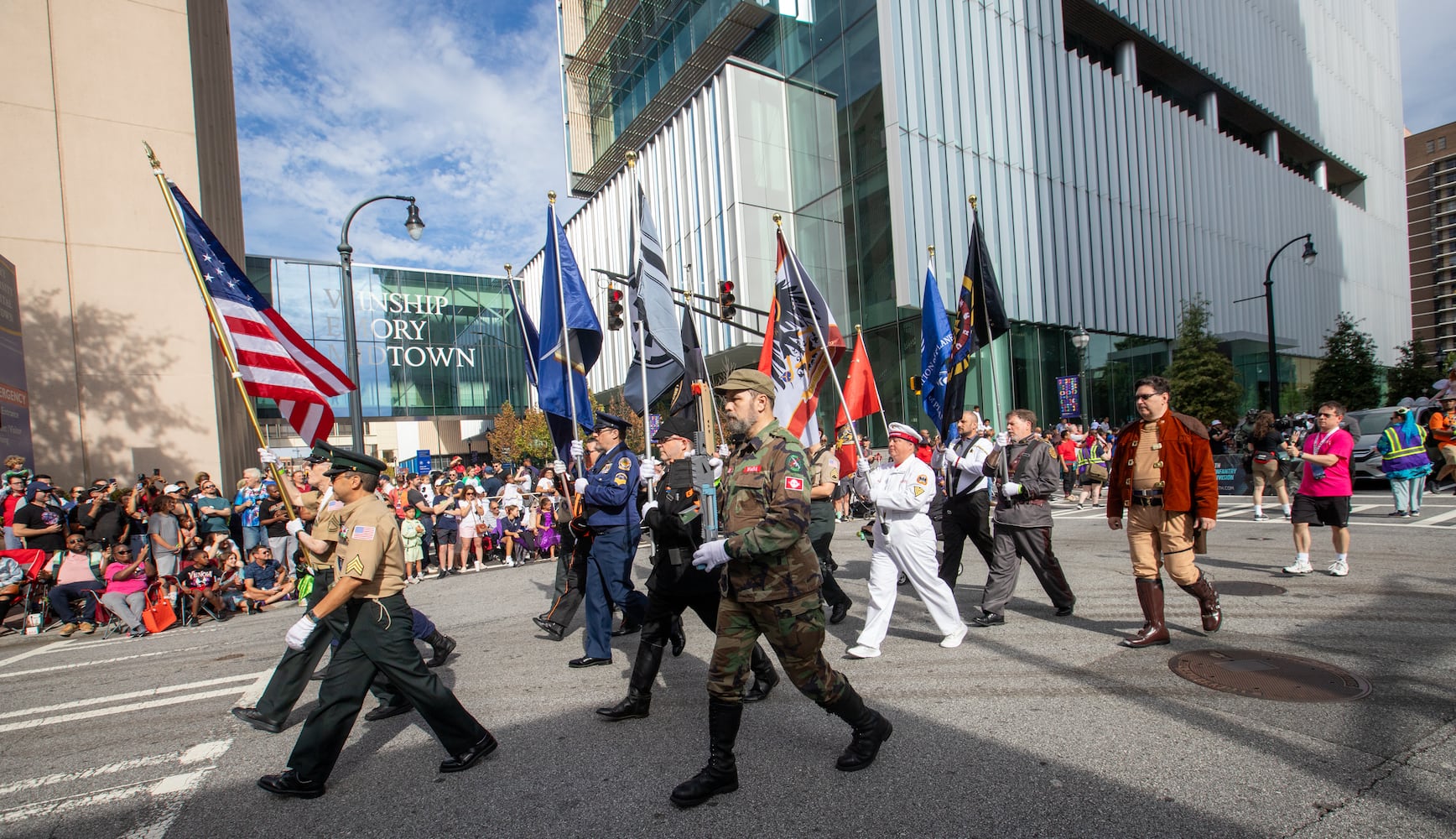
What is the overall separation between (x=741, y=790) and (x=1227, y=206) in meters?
43.0

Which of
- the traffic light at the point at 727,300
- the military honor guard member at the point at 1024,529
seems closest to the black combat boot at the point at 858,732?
the military honor guard member at the point at 1024,529

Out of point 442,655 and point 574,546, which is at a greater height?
point 574,546

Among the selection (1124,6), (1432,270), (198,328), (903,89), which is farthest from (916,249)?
(1432,270)

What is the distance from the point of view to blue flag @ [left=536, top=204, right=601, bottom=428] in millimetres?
7527

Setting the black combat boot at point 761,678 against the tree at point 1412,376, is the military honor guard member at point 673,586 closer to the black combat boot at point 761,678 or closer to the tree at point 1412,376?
the black combat boot at point 761,678

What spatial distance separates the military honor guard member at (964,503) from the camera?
6.58 meters

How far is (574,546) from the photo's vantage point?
6750 millimetres

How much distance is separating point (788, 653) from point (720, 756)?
1.86 feet

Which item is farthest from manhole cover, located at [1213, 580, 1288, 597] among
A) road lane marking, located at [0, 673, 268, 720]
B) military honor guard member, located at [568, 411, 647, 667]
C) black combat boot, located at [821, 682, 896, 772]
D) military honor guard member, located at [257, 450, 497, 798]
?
road lane marking, located at [0, 673, 268, 720]

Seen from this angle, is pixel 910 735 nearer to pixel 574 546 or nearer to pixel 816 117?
pixel 574 546

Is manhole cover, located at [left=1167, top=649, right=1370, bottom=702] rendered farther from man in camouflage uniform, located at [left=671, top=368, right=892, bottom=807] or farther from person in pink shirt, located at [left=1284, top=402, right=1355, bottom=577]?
person in pink shirt, located at [left=1284, top=402, right=1355, bottom=577]

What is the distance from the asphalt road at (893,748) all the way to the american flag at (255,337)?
2361mm

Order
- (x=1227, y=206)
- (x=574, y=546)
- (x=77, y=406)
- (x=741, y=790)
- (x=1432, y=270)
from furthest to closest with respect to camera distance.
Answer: (x=1432, y=270) → (x=1227, y=206) → (x=77, y=406) → (x=574, y=546) → (x=741, y=790)

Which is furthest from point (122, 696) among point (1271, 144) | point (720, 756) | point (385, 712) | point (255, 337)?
point (1271, 144)
